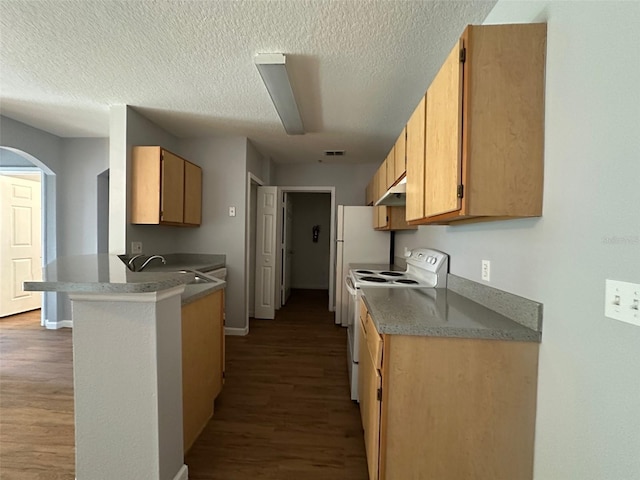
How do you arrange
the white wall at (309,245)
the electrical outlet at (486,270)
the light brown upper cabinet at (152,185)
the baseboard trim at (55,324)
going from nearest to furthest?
the electrical outlet at (486,270) → the light brown upper cabinet at (152,185) → the baseboard trim at (55,324) → the white wall at (309,245)

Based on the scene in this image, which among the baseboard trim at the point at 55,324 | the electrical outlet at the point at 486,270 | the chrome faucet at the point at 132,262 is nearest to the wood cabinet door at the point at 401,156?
the electrical outlet at the point at 486,270

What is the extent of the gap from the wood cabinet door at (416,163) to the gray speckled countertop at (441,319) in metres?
0.50

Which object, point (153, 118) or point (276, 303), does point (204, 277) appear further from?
point (276, 303)

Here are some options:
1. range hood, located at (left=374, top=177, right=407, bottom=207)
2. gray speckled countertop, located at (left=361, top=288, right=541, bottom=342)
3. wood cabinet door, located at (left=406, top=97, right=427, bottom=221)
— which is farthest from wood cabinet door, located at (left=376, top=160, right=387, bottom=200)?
gray speckled countertop, located at (left=361, top=288, right=541, bottom=342)

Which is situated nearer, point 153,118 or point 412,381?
point 412,381

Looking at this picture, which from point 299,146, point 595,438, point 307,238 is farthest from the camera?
point 307,238

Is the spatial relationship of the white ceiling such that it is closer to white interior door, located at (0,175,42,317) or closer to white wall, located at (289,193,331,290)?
white interior door, located at (0,175,42,317)

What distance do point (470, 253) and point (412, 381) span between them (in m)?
0.93

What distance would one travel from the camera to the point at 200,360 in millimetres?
1662

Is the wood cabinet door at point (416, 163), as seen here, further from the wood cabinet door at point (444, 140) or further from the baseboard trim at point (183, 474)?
the baseboard trim at point (183, 474)

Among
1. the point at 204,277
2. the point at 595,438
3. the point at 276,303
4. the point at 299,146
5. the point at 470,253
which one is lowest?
the point at 276,303

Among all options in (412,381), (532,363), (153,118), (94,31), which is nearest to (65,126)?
(153,118)

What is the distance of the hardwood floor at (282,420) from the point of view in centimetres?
149

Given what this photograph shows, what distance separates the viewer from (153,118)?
2.89 metres
